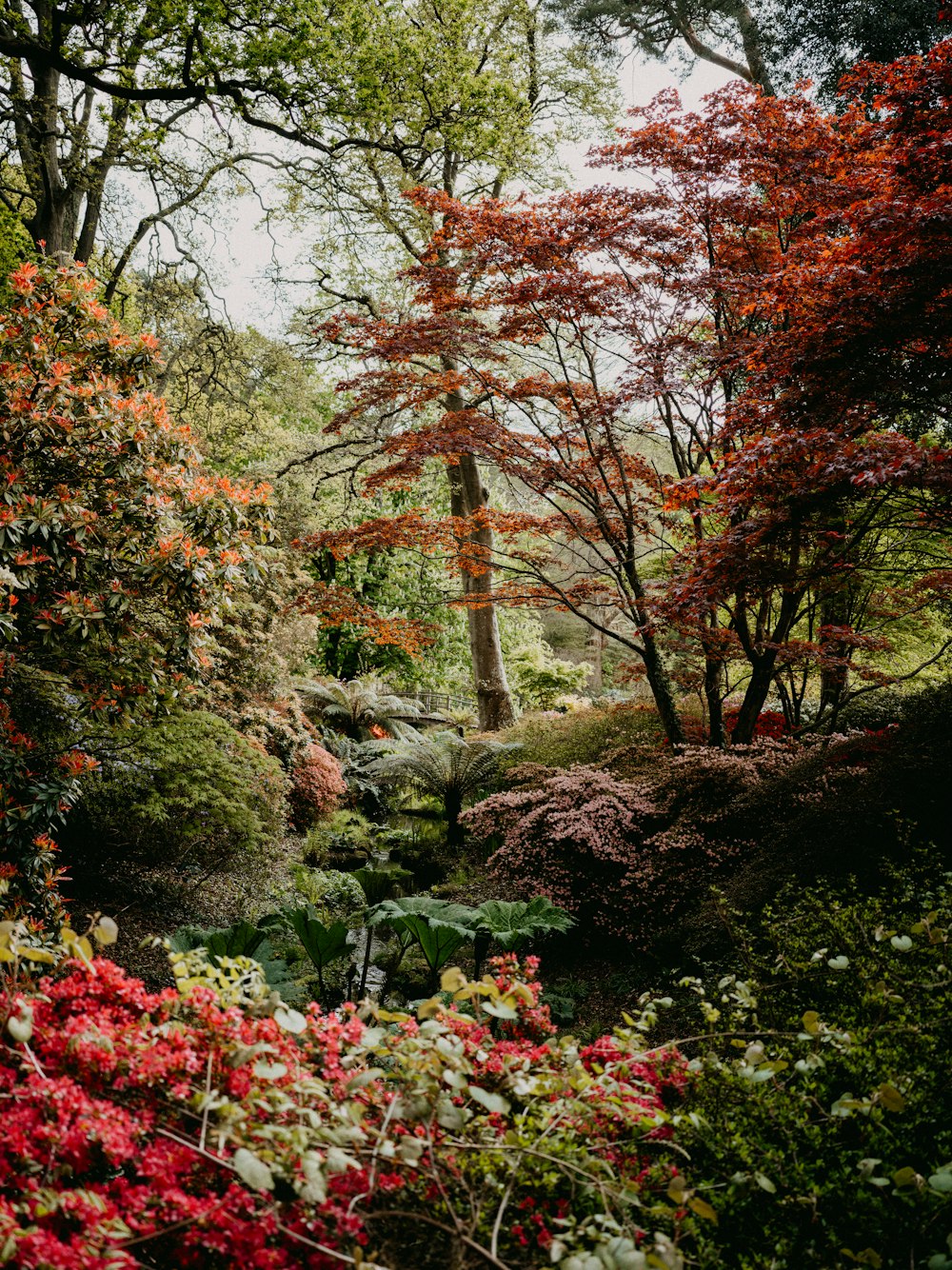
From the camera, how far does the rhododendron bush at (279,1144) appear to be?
3.72 feet

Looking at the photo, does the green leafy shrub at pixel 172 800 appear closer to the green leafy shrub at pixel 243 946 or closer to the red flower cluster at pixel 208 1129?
the green leafy shrub at pixel 243 946

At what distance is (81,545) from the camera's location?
3.34m

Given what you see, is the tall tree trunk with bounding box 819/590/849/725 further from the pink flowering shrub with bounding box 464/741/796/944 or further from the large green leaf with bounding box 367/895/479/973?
the large green leaf with bounding box 367/895/479/973

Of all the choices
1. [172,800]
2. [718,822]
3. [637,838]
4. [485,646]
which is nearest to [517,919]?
[637,838]

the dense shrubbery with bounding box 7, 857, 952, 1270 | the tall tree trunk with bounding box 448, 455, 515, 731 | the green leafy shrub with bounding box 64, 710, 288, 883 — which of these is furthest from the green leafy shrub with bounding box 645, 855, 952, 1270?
the tall tree trunk with bounding box 448, 455, 515, 731

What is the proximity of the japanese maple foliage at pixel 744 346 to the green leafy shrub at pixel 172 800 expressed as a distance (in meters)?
2.84

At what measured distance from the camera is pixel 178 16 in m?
6.05

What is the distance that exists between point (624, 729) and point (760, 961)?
489 centimetres

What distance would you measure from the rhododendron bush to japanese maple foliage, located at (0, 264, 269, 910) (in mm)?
2066

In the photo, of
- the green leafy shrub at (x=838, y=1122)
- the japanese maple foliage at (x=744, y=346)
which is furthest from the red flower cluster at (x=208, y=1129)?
the japanese maple foliage at (x=744, y=346)

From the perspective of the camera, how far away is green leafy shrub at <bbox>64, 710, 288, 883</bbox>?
4574mm

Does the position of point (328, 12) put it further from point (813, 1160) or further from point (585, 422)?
point (813, 1160)

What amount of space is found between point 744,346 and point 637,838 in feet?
10.7

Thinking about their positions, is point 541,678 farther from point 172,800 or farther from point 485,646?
point 172,800
